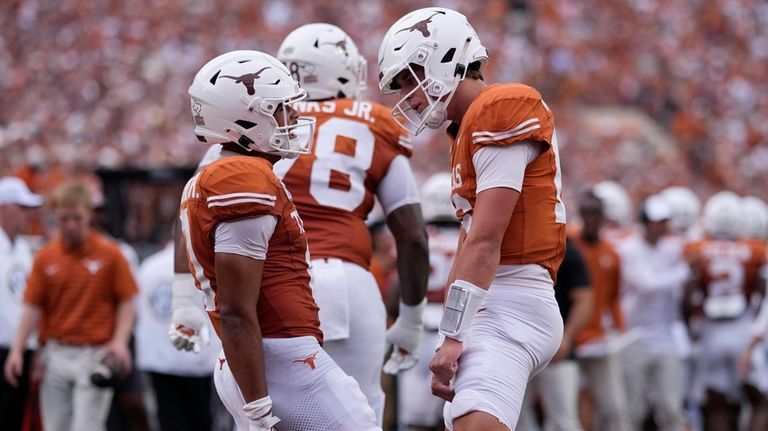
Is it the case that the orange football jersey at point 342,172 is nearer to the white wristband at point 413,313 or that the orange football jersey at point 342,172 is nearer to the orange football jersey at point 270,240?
the white wristband at point 413,313

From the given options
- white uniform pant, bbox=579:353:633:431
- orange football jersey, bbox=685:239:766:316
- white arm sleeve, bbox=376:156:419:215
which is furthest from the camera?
orange football jersey, bbox=685:239:766:316

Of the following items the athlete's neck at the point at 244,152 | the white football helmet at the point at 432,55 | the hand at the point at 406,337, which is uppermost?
the white football helmet at the point at 432,55

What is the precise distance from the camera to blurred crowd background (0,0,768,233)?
15859mm

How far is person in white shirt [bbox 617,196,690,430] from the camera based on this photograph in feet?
32.5

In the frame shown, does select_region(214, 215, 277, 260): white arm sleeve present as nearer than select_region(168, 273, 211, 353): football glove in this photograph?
Yes

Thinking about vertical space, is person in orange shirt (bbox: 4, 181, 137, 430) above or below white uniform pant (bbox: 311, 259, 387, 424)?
below

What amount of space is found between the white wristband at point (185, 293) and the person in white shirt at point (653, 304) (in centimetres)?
550

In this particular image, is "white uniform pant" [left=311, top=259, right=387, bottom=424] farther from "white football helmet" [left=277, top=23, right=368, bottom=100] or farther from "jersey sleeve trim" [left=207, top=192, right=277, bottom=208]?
"jersey sleeve trim" [left=207, top=192, right=277, bottom=208]

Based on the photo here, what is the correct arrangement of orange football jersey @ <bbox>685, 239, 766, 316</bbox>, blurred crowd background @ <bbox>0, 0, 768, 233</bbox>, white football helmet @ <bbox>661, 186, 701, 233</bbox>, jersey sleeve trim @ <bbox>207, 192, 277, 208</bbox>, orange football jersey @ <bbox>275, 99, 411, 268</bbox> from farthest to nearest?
blurred crowd background @ <bbox>0, 0, 768, 233</bbox> → white football helmet @ <bbox>661, 186, 701, 233</bbox> → orange football jersey @ <bbox>685, 239, 766, 316</bbox> → orange football jersey @ <bbox>275, 99, 411, 268</bbox> → jersey sleeve trim @ <bbox>207, 192, 277, 208</bbox>

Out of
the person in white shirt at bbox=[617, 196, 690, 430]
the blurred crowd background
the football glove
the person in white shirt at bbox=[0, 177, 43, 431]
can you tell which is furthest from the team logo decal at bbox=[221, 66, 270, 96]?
the blurred crowd background

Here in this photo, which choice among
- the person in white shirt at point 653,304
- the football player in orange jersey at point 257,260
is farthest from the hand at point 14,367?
Answer: the person in white shirt at point 653,304

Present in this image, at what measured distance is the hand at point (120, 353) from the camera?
7527mm

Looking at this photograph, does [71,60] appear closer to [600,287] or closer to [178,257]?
[600,287]

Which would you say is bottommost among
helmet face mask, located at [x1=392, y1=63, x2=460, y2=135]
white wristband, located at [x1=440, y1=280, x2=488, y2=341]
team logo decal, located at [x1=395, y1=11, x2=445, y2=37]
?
white wristband, located at [x1=440, y1=280, x2=488, y2=341]
